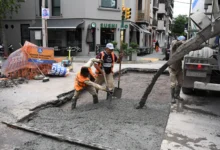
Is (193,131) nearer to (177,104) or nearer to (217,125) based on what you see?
(217,125)

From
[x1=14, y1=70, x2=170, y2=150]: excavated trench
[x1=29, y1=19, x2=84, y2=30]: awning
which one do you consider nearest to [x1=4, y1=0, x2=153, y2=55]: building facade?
[x1=29, y1=19, x2=84, y2=30]: awning

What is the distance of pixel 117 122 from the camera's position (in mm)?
5121

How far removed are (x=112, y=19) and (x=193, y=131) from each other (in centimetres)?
1912

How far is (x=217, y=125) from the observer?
205 inches

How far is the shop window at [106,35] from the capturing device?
23.2 m

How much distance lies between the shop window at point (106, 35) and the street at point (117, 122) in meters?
16.0

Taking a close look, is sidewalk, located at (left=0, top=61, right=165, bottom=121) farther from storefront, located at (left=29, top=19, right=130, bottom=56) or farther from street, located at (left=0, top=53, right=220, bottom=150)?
storefront, located at (left=29, top=19, right=130, bottom=56)

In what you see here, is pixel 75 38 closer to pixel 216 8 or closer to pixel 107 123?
pixel 107 123

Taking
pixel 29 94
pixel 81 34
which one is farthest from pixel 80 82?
pixel 81 34

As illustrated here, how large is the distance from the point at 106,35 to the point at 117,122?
18813 millimetres

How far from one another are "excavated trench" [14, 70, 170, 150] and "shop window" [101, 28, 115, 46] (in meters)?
16.5

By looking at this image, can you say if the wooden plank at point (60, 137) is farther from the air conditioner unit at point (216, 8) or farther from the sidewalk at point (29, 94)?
the air conditioner unit at point (216, 8)

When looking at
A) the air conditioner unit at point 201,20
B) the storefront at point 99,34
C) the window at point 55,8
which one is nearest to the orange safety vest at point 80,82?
the air conditioner unit at point 201,20

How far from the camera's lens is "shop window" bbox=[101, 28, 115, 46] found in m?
23.2
